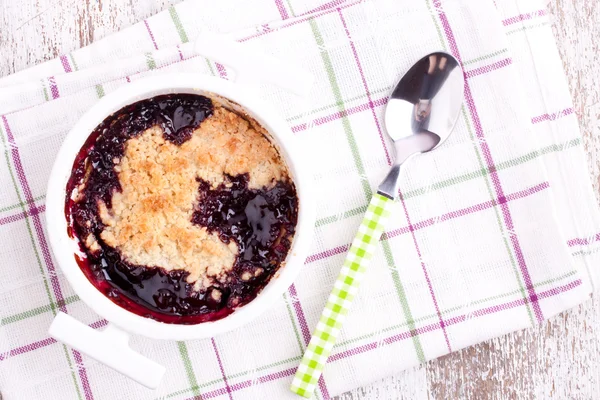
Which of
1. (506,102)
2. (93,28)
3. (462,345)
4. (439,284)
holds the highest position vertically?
(93,28)

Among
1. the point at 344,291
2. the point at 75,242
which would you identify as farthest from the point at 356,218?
the point at 75,242

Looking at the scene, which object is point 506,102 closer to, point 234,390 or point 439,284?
point 439,284

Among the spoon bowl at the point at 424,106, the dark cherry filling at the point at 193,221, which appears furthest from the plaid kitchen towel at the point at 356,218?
the dark cherry filling at the point at 193,221

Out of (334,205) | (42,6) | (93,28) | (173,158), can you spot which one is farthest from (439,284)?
(42,6)

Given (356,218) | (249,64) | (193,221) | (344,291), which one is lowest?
(344,291)

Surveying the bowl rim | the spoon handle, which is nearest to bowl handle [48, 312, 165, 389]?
the bowl rim

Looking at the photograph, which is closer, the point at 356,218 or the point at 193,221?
the point at 193,221

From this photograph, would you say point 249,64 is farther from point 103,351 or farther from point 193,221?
point 103,351
